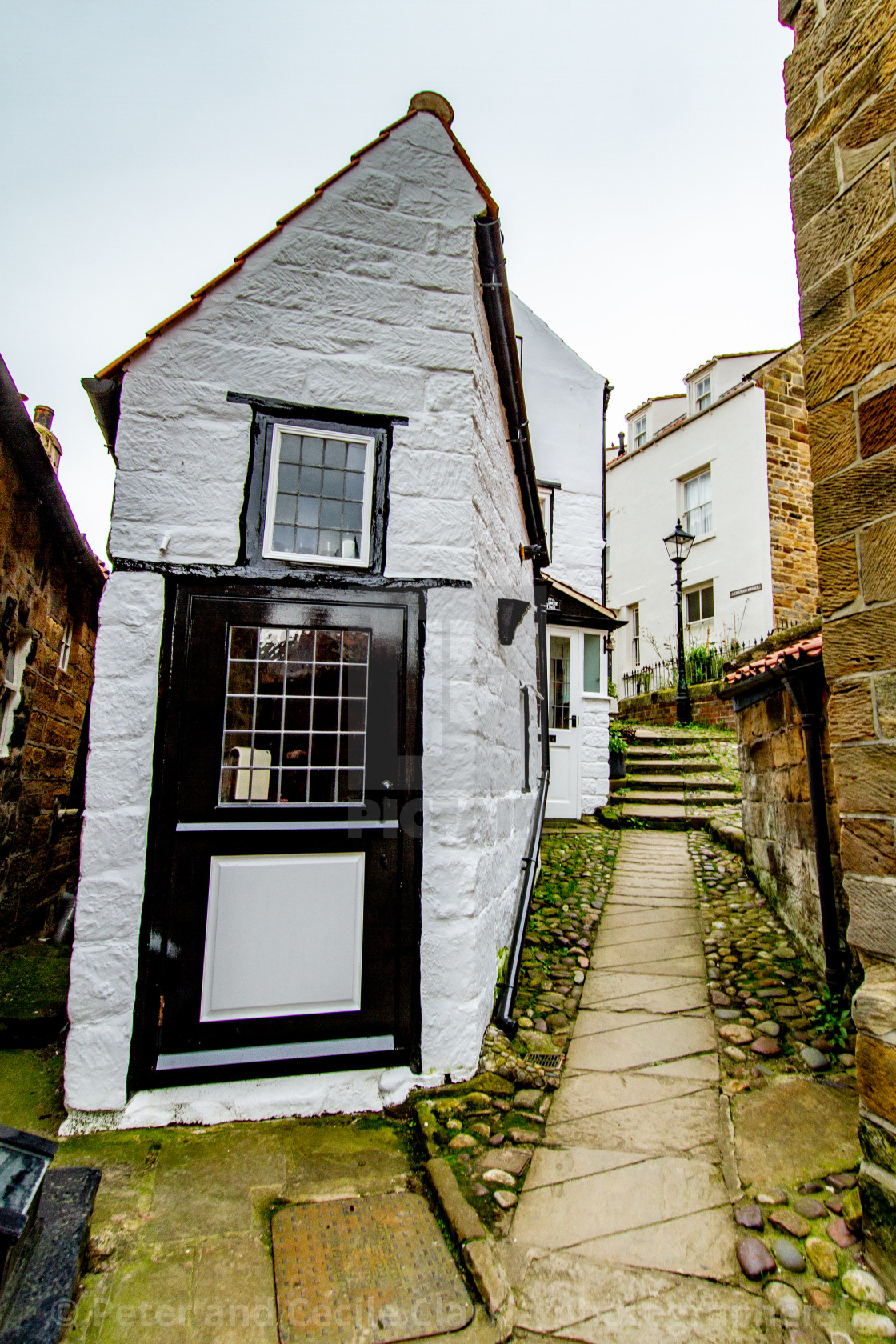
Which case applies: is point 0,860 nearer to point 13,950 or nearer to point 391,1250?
point 13,950

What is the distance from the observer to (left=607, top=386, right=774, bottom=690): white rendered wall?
14.9 meters

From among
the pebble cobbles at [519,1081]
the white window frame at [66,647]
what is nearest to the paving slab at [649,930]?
the pebble cobbles at [519,1081]

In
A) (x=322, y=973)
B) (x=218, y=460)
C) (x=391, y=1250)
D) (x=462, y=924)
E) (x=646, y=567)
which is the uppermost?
(x=646, y=567)

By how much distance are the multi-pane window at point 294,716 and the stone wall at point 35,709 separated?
1.52 meters

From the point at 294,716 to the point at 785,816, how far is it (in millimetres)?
3765

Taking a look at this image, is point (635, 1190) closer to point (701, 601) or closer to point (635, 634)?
point (701, 601)

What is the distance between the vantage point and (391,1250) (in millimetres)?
2361

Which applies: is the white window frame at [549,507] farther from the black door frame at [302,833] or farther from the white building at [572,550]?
the black door frame at [302,833]

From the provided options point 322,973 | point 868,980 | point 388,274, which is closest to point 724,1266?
point 868,980

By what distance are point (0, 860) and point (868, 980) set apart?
229 inches

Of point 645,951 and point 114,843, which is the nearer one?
point 114,843

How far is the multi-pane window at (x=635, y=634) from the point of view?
59.8 feet

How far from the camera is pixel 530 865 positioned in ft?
18.2

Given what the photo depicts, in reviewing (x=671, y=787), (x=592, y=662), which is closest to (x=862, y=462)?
(x=592, y=662)
